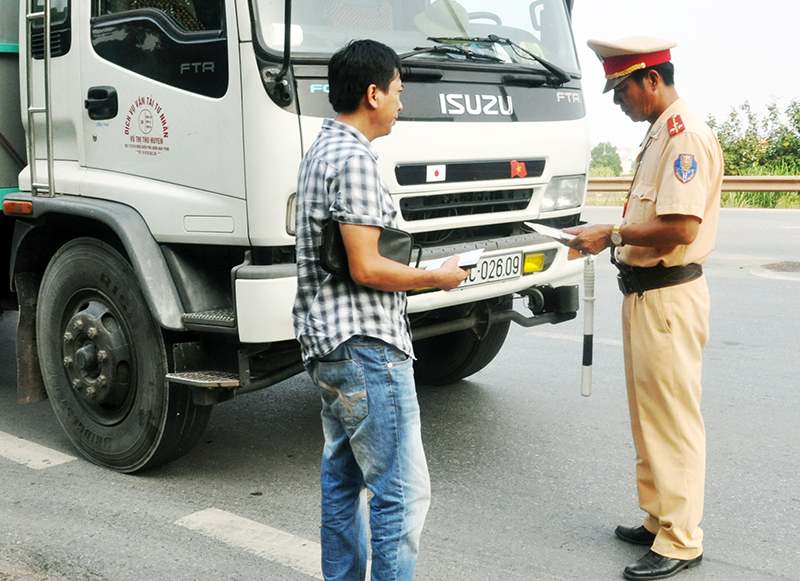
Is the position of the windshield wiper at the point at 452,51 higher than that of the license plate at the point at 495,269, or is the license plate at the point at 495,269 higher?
the windshield wiper at the point at 452,51

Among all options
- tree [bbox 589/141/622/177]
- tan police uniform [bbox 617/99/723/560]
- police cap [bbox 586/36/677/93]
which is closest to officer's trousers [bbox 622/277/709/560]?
tan police uniform [bbox 617/99/723/560]

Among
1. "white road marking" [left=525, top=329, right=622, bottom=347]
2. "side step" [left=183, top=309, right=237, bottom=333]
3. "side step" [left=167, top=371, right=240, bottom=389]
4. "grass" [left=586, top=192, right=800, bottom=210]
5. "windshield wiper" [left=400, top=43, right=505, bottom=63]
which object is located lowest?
"white road marking" [left=525, top=329, right=622, bottom=347]

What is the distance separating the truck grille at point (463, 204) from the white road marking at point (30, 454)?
205 cm

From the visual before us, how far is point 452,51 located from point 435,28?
6.0 inches

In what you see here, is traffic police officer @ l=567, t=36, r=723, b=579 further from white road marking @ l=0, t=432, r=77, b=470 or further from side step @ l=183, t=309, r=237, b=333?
white road marking @ l=0, t=432, r=77, b=470

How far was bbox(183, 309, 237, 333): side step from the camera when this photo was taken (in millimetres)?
3678

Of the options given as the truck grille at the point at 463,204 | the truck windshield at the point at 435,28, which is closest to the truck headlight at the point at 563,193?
the truck grille at the point at 463,204

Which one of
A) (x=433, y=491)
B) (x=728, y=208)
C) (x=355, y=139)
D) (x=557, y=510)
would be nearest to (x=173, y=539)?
(x=433, y=491)

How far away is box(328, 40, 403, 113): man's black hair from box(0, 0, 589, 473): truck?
1.03 m

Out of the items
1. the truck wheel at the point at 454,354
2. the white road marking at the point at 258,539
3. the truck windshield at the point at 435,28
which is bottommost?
the white road marking at the point at 258,539

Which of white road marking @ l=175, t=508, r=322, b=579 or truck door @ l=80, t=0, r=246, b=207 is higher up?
truck door @ l=80, t=0, r=246, b=207

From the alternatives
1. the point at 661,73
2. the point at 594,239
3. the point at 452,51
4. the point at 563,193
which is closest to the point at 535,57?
the point at 452,51

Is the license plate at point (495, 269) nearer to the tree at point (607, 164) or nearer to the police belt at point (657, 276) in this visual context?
the police belt at point (657, 276)

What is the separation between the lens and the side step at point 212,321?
3678 millimetres
